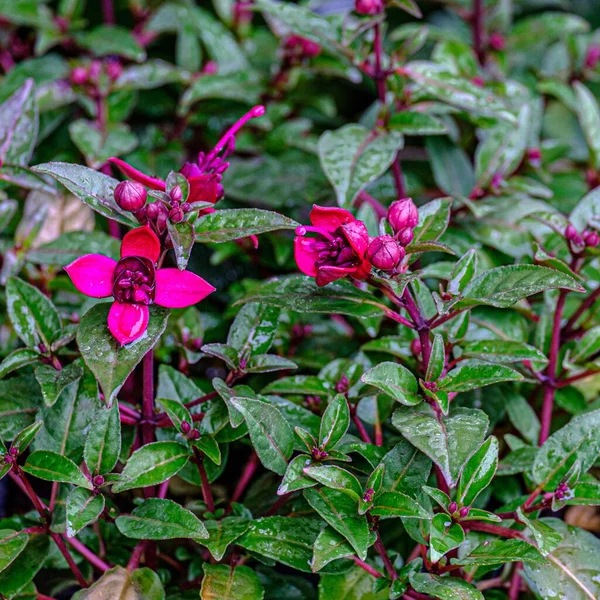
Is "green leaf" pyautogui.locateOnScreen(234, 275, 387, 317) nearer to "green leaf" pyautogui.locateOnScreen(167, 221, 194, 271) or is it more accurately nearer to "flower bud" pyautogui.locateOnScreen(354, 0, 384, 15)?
"green leaf" pyautogui.locateOnScreen(167, 221, 194, 271)

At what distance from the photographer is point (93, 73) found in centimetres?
151

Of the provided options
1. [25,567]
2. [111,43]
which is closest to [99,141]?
[111,43]

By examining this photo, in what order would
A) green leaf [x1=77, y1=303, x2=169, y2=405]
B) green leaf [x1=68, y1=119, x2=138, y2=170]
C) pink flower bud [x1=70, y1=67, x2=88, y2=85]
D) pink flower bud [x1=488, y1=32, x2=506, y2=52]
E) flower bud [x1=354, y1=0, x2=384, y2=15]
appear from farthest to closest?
pink flower bud [x1=488, y1=32, x2=506, y2=52] < pink flower bud [x1=70, y1=67, x2=88, y2=85] < green leaf [x1=68, y1=119, x2=138, y2=170] < flower bud [x1=354, y1=0, x2=384, y2=15] < green leaf [x1=77, y1=303, x2=169, y2=405]

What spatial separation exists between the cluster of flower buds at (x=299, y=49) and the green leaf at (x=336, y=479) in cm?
104

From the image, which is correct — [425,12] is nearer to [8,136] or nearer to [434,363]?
[8,136]

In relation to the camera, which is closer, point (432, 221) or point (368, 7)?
point (432, 221)

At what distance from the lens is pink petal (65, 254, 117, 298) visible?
788 millimetres

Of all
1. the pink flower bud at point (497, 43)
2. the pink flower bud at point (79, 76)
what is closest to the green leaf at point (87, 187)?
the pink flower bud at point (79, 76)

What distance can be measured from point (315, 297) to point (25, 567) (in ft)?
1.61

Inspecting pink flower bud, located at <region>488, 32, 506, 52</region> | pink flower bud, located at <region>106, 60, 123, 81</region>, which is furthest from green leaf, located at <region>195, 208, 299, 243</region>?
pink flower bud, located at <region>488, 32, 506, 52</region>

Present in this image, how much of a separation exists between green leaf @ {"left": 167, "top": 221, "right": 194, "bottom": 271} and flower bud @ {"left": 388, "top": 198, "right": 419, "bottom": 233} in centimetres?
24

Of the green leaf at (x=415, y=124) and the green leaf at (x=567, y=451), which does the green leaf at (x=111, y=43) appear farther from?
the green leaf at (x=567, y=451)

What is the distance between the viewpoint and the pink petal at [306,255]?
82 centimetres

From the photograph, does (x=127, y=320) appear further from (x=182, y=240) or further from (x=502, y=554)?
(x=502, y=554)
